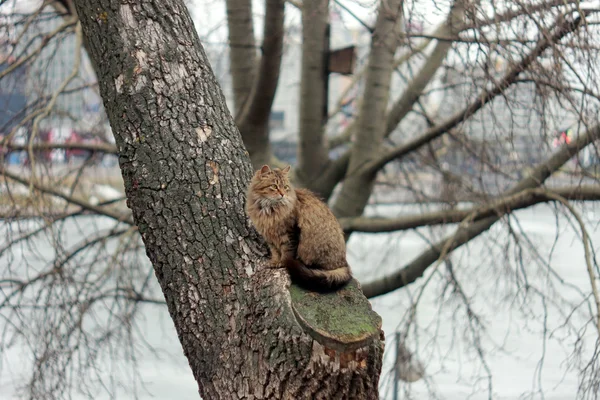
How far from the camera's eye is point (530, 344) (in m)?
6.17

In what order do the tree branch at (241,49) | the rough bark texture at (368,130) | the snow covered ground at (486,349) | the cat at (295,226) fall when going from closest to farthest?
the cat at (295,226)
the snow covered ground at (486,349)
the tree branch at (241,49)
the rough bark texture at (368,130)

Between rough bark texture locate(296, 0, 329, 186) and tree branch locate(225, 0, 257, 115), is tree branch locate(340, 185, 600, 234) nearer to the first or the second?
rough bark texture locate(296, 0, 329, 186)

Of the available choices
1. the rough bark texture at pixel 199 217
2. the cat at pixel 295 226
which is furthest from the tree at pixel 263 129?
the cat at pixel 295 226

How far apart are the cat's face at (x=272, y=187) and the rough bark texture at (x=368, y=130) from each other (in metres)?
2.75

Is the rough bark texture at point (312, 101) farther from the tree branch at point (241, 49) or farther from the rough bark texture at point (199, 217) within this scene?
the rough bark texture at point (199, 217)

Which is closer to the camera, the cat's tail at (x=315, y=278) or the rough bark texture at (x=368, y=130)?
the cat's tail at (x=315, y=278)

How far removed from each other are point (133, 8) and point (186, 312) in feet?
4.42

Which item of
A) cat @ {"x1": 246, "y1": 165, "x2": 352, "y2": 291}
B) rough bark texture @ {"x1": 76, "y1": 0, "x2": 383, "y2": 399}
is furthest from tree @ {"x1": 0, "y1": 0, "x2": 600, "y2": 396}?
cat @ {"x1": 246, "y1": 165, "x2": 352, "y2": 291}

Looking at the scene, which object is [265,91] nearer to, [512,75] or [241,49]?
[241,49]

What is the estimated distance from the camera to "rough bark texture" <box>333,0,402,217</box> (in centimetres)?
593

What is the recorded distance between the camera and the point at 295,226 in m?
3.13

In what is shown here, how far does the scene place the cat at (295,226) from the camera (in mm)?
2870

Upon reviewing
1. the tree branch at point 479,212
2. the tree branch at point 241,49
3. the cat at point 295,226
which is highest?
the tree branch at point 241,49

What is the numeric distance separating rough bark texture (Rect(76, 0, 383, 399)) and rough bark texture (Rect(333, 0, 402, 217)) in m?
3.25
